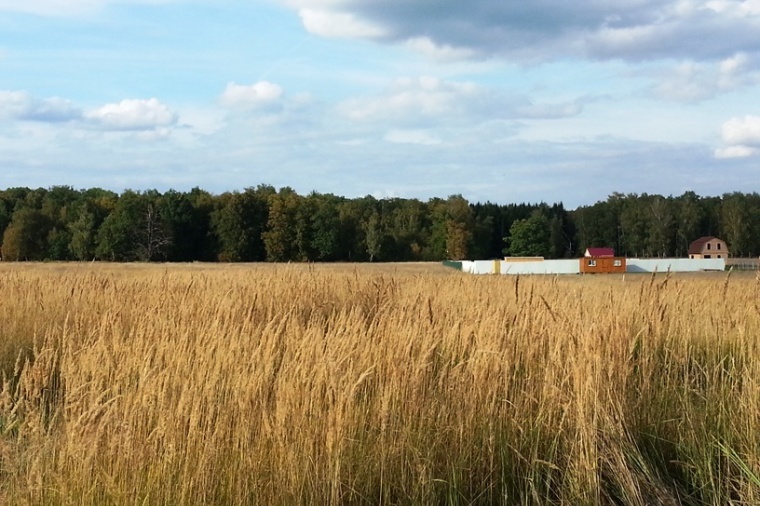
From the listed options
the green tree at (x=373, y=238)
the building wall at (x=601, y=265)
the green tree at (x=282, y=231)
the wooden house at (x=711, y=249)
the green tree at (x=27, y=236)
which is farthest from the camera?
the wooden house at (x=711, y=249)

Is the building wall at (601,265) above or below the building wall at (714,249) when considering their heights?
below

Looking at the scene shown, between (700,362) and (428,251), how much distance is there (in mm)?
81118

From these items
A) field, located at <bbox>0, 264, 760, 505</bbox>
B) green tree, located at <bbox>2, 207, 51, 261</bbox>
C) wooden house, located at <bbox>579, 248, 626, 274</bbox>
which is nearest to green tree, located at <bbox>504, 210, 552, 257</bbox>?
wooden house, located at <bbox>579, 248, 626, 274</bbox>

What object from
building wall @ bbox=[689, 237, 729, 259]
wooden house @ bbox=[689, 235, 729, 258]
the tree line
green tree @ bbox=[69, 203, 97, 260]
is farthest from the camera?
wooden house @ bbox=[689, 235, 729, 258]

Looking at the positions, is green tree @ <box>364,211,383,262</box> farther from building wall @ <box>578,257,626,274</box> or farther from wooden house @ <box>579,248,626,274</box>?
wooden house @ <box>579,248,626,274</box>

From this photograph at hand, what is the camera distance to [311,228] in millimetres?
78062

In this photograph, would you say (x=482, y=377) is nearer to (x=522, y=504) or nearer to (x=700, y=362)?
(x=522, y=504)

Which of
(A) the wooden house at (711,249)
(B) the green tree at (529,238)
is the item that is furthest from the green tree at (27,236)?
(A) the wooden house at (711,249)

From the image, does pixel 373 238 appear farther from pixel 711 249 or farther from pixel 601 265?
pixel 711 249

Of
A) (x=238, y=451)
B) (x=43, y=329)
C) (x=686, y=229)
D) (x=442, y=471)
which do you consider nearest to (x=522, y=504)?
(x=442, y=471)

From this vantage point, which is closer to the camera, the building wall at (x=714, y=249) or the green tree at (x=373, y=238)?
the green tree at (x=373, y=238)

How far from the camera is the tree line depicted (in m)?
71.7

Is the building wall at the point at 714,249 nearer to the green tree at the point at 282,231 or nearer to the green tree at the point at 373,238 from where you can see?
the green tree at the point at 373,238

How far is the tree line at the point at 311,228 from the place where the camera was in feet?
235
